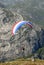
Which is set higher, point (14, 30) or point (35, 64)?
point (14, 30)

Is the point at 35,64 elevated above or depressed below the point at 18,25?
below

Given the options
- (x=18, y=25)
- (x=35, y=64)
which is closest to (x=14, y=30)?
(x=18, y=25)

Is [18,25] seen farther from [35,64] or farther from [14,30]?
[35,64]
